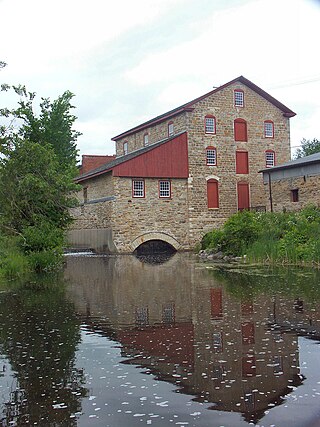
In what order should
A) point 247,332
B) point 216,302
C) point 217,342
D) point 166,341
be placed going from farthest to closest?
point 216,302 < point 247,332 < point 166,341 < point 217,342

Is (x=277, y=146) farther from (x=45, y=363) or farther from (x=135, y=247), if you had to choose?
(x=45, y=363)

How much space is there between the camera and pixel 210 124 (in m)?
36.2

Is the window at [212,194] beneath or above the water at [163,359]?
above

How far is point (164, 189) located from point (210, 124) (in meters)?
5.51

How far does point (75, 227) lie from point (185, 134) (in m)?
11.2

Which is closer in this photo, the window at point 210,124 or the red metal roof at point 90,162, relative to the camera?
the window at point 210,124

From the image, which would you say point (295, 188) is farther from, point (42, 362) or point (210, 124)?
point (42, 362)

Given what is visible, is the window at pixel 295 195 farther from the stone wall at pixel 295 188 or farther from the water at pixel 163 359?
the water at pixel 163 359

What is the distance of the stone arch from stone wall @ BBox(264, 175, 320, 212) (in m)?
6.40

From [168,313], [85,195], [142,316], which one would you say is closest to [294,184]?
[85,195]

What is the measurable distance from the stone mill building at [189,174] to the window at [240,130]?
0.22ft

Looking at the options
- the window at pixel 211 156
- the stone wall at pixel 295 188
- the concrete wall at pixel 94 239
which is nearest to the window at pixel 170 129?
the window at pixel 211 156

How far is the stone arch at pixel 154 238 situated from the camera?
3384 centimetres

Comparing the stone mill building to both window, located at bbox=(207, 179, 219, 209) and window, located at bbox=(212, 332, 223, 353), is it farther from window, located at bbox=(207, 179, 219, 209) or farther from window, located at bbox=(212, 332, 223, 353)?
window, located at bbox=(212, 332, 223, 353)
